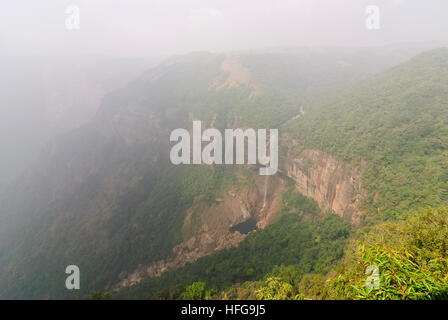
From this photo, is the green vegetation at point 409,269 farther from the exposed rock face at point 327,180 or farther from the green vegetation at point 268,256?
the exposed rock face at point 327,180

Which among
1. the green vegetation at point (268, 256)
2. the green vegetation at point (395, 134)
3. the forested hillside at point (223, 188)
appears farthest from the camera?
the green vegetation at point (268, 256)

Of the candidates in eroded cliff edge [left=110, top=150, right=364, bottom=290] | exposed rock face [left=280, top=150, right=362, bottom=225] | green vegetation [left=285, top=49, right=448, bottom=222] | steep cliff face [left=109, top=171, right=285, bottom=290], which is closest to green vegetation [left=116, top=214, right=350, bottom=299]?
exposed rock face [left=280, top=150, right=362, bottom=225]

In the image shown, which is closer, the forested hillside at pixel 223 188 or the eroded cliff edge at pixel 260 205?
the forested hillside at pixel 223 188

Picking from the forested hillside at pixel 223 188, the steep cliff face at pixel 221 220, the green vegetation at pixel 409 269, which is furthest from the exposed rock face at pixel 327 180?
the green vegetation at pixel 409 269

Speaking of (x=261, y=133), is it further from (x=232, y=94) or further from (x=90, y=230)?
(x=90, y=230)

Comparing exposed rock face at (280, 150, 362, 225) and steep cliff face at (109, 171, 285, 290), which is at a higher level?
exposed rock face at (280, 150, 362, 225)

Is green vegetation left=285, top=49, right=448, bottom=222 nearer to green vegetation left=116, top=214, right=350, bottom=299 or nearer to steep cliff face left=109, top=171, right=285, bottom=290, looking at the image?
green vegetation left=116, top=214, right=350, bottom=299

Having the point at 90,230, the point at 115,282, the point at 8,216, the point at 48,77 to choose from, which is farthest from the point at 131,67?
the point at 115,282

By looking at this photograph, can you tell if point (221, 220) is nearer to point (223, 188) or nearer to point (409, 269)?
point (223, 188)
